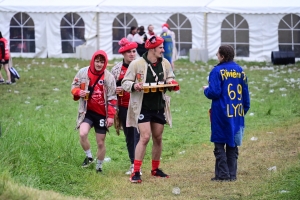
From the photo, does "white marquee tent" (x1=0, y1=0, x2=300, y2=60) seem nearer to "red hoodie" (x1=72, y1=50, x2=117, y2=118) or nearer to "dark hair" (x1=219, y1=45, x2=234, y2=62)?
"dark hair" (x1=219, y1=45, x2=234, y2=62)

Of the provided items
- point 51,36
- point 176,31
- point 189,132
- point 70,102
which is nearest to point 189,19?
point 176,31

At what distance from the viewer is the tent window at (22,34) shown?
33.0m

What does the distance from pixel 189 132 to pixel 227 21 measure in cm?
1782

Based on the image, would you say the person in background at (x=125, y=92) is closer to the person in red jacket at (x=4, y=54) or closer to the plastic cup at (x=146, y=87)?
the plastic cup at (x=146, y=87)

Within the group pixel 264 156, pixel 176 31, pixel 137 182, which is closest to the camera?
pixel 137 182

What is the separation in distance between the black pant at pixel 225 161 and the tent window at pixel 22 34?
2438 cm

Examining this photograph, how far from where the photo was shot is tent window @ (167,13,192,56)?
32.0 metres

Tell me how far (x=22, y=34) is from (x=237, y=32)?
935 centimetres

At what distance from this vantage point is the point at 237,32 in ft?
103

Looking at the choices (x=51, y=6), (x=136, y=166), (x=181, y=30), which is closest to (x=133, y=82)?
(x=136, y=166)

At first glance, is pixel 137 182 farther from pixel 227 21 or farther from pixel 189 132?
A: pixel 227 21

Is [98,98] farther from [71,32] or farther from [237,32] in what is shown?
[71,32]

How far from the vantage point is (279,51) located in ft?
97.7

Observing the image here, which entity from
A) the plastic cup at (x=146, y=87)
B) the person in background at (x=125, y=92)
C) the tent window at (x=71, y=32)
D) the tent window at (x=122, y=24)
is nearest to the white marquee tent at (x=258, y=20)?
the tent window at (x=122, y=24)
